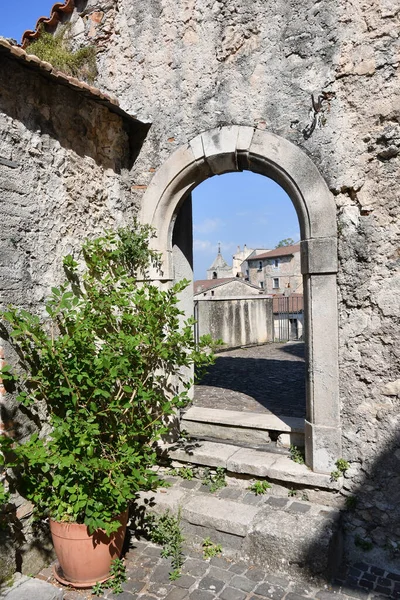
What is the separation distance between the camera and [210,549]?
336 centimetres

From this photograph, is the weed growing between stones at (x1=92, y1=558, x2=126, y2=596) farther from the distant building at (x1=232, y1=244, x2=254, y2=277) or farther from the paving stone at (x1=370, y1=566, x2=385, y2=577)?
the distant building at (x1=232, y1=244, x2=254, y2=277)

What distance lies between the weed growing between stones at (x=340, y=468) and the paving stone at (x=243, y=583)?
3.25ft

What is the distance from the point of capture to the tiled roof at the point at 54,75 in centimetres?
303

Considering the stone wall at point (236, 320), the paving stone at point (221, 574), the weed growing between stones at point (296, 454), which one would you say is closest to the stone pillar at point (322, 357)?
the weed growing between stones at point (296, 454)

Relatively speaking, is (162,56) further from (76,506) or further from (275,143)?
(76,506)

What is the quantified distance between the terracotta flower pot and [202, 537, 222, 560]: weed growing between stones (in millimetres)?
706

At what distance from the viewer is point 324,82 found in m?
3.56

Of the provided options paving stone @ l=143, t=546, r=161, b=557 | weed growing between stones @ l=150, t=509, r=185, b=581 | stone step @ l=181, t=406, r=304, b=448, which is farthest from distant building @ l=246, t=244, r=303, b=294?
paving stone @ l=143, t=546, r=161, b=557

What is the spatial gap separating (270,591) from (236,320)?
8929 millimetres

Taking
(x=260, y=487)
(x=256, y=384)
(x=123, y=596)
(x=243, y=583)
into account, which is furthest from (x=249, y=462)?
(x=256, y=384)

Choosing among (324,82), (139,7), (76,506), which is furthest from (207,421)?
(139,7)

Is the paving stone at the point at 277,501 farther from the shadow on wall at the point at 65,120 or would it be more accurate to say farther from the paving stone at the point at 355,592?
the shadow on wall at the point at 65,120

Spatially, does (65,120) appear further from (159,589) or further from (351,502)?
(351,502)

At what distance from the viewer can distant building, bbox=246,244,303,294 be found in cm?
3972
